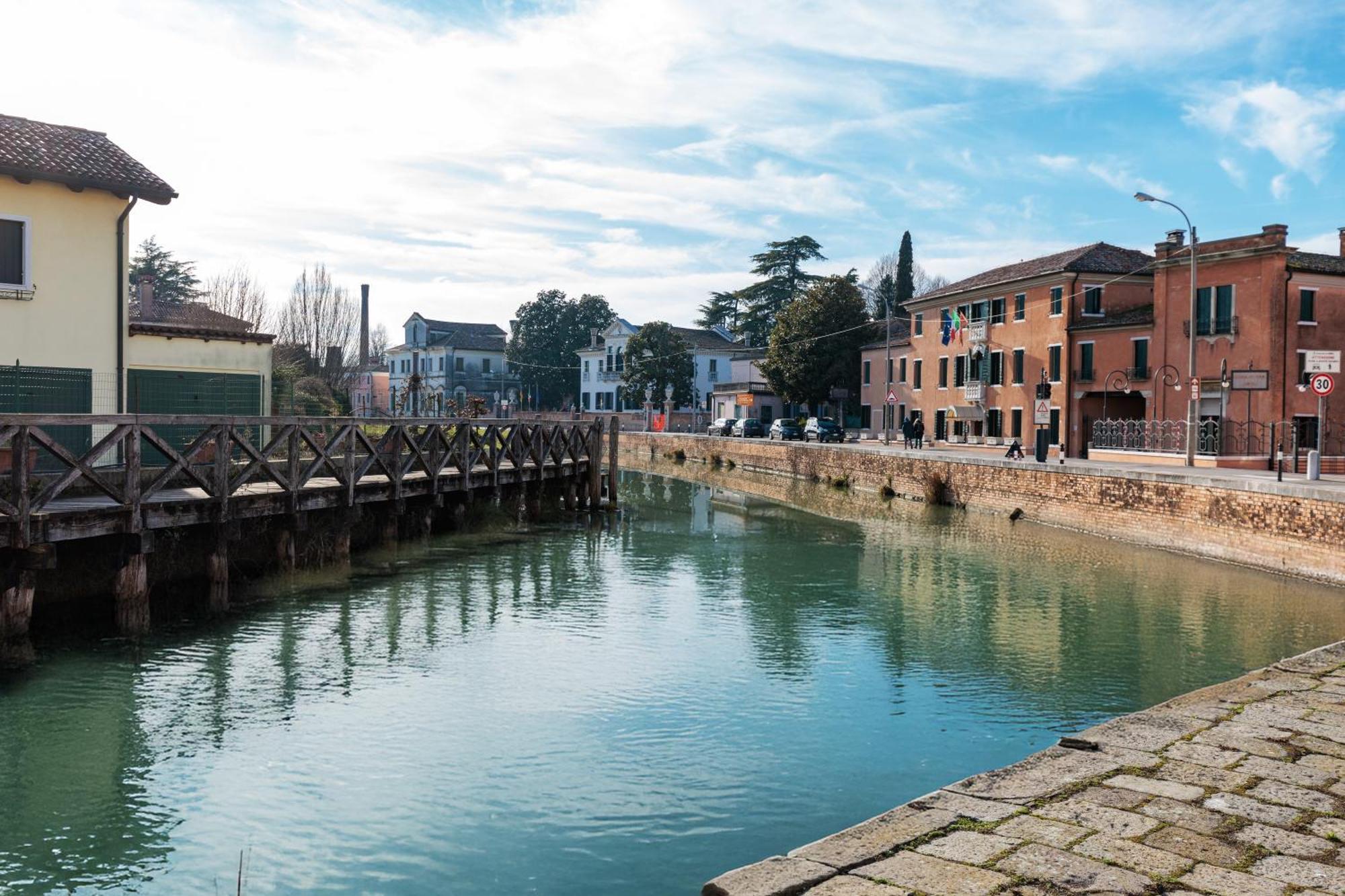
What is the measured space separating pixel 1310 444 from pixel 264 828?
33903 millimetres

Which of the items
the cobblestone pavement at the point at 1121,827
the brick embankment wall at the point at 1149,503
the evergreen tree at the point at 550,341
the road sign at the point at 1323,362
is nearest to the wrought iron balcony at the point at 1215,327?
the road sign at the point at 1323,362

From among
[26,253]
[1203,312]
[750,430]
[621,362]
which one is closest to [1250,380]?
[1203,312]

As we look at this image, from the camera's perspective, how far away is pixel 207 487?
534 inches

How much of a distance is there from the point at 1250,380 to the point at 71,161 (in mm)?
29201

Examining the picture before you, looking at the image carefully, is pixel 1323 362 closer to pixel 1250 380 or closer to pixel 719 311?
pixel 1250 380

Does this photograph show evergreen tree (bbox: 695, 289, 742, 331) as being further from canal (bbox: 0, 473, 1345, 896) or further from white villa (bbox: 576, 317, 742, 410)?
canal (bbox: 0, 473, 1345, 896)

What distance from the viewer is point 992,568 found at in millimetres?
20078

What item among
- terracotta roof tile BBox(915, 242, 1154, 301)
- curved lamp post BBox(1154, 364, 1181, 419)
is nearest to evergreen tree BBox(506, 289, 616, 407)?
terracotta roof tile BBox(915, 242, 1154, 301)

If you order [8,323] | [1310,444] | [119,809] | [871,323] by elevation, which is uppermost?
[871,323]

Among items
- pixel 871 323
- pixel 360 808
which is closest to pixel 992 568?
pixel 360 808

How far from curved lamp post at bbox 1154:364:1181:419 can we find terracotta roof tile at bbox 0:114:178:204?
3070cm

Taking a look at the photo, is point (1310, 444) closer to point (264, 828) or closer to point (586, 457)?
point (586, 457)

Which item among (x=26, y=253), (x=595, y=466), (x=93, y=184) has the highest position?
(x=93, y=184)

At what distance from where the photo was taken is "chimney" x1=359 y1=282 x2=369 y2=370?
208ft
